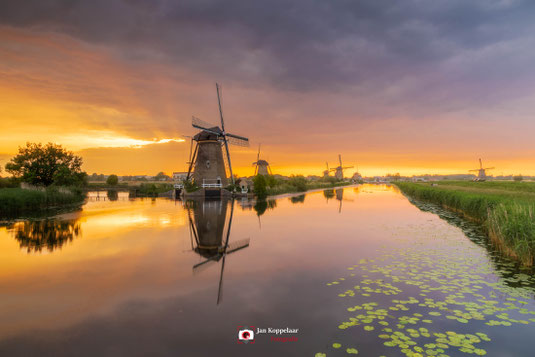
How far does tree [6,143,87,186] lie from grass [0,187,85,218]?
5.15 metres

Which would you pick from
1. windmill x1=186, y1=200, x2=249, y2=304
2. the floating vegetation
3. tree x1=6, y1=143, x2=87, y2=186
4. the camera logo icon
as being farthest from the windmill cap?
the camera logo icon

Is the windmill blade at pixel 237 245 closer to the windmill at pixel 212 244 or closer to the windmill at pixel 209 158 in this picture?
the windmill at pixel 212 244

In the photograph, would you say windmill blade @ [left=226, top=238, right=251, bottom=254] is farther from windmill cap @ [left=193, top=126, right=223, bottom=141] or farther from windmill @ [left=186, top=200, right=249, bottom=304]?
windmill cap @ [left=193, top=126, right=223, bottom=141]

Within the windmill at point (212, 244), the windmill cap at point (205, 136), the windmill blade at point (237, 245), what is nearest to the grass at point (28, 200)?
the windmill at point (212, 244)

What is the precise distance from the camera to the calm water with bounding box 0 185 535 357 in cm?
507

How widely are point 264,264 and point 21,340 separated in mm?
6930

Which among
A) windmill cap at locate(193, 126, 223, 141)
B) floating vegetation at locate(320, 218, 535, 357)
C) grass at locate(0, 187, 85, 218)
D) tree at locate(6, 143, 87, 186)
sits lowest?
floating vegetation at locate(320, 218, 535, 357)

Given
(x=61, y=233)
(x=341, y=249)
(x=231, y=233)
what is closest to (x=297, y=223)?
(x=231, y=233)

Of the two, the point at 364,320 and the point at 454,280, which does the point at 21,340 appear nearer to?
the point at 364,320

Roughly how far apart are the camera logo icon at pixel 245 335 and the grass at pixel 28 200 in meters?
28.0

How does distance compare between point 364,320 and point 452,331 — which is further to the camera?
point 364,320

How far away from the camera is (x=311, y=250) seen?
12344mm

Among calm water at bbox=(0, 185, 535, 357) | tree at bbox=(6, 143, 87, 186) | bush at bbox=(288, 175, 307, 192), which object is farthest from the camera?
bush at bbox=(288, 175, 307, 192)

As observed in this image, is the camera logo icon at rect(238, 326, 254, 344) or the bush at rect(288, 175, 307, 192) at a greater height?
the bush at rect(288, 175, 307, 192)
